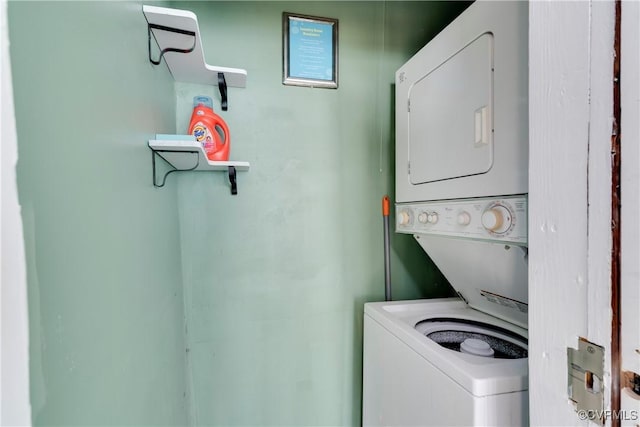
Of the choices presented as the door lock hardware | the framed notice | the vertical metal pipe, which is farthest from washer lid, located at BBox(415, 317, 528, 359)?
the framed notice

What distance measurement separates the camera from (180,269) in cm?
178

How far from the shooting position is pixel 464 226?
1273mm

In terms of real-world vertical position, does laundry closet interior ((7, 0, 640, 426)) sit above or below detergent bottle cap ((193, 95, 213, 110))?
below

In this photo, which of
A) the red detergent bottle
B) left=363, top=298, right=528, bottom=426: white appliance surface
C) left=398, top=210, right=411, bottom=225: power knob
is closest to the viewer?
left=363, top=298, right=528, bottom=426: white appliance surface

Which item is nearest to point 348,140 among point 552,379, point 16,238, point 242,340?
point 242,340

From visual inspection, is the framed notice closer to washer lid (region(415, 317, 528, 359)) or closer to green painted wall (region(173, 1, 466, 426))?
green painted wall (region(173, 1, 466, 426))

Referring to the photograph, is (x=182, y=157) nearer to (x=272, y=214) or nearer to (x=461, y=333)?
(x=272, y=214)

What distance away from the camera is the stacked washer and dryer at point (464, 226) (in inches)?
40.1

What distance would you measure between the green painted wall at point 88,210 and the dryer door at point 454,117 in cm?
127

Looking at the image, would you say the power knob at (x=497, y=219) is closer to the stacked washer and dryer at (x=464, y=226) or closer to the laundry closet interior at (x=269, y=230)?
the stacked washer and dryer at (x=464, y=226)

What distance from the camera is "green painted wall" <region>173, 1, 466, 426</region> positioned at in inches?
73.3

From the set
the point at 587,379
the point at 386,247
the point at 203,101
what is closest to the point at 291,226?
the point at 386,247

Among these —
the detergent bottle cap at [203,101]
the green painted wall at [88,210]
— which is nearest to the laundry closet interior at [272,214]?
the green painted wall at [88,210]

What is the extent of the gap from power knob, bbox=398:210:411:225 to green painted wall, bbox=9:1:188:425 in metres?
1.28
